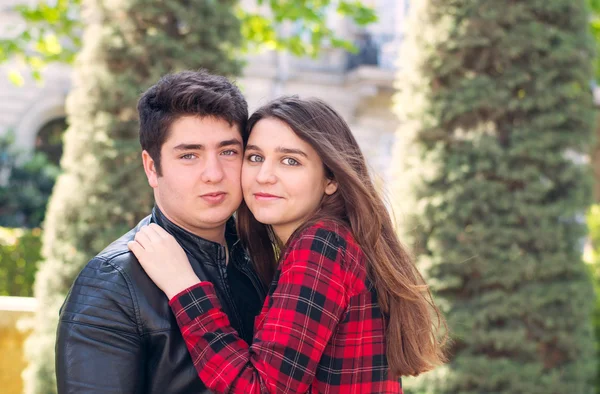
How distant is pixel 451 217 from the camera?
492cm

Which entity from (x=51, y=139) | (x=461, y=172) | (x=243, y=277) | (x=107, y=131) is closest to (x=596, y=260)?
(x=461, y=172)

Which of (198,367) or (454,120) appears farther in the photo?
(454,120)

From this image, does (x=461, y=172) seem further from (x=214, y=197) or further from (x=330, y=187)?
(x=214, y=197)

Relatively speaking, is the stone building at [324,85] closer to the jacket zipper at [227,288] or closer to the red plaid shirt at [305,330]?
the jacket zipper at [227,288]

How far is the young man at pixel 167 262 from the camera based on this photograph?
6.71 feet

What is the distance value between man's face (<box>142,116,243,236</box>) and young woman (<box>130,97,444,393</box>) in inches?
3.0

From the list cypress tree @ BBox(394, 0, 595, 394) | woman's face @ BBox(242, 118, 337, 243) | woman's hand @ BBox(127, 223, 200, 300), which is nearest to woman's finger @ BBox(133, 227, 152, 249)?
woman's hand @ BBox(127, 223, 200, 300)

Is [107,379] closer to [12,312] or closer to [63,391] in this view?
[63,391]

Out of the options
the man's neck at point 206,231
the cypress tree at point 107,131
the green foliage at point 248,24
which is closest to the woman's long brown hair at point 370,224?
the man's neck at point 206,231

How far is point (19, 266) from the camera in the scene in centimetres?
784

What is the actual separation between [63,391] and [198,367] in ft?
1.31

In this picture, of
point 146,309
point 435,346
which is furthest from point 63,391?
point 435,346

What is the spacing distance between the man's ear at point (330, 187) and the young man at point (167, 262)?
331 millimetres

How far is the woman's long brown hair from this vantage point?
8.06 ft
